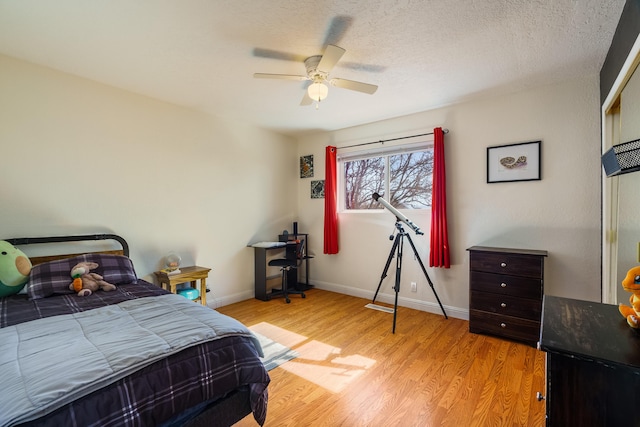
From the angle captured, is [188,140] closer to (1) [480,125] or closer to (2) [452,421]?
(1) [480,125]

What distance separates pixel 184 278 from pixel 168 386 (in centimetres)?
197

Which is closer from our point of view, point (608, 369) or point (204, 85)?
point (608, 369)

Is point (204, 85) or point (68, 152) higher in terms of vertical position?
point (204, 85)

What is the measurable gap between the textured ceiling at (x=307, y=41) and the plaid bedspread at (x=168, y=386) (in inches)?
72.6

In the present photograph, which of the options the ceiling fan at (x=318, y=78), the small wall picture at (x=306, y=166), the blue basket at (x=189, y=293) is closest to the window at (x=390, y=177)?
the small wall picture at (x=306, y=166)

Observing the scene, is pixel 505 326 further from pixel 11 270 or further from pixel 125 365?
pixel 11 270

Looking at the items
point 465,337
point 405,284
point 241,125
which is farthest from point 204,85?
point 465,337

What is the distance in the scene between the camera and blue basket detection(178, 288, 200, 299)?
302 cm

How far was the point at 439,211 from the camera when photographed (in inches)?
128

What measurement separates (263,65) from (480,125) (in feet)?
7.71

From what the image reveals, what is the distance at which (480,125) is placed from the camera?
3.10 meters

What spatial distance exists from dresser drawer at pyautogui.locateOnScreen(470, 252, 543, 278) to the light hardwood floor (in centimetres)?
66

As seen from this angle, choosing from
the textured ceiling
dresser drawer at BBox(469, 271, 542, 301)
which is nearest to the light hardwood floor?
dresser drawer at BBox(469, 271, 542, 301)

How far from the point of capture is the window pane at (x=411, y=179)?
3.57 meters
